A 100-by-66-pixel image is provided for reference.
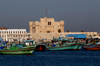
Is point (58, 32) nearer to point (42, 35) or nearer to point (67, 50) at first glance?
point (42, 35)

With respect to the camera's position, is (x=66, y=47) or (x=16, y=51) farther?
(x=66, y=47)

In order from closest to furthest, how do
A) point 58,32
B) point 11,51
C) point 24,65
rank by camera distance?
point 24,65 < point 11,51 < point 58,32

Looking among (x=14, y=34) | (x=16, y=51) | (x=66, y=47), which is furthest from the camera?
(x=14, y=34)

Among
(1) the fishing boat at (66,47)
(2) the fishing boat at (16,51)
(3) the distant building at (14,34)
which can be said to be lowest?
(2) the fishing boat at (16,51)

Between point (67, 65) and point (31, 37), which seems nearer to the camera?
point (67, 65)

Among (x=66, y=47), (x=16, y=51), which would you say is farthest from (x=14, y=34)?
(x=16, y=51)

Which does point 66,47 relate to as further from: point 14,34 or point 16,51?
point 14,34

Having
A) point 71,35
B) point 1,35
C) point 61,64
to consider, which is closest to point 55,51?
point 61,64

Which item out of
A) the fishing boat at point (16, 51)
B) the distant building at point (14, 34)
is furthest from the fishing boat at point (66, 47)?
the distant building at point (14, 34)

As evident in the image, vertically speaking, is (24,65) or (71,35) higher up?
(71,35)

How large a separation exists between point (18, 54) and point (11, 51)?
1.68m

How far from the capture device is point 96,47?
92062mm

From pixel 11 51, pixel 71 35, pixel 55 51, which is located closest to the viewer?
pixel 11 51

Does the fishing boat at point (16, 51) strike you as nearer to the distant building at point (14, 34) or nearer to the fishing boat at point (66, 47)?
the fishing boat at point (66, 47)
